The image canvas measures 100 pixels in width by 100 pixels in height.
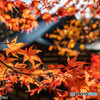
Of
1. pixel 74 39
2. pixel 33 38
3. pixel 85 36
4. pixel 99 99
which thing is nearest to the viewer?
pixel 33 38

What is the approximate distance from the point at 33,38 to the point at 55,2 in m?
2.66

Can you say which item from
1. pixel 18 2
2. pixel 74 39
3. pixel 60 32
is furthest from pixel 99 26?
pixel 18 2

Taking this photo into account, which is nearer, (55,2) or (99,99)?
(55,2)

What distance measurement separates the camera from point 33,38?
628 cm

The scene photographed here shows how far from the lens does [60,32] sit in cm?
854

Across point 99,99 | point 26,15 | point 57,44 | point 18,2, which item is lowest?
point 99,99

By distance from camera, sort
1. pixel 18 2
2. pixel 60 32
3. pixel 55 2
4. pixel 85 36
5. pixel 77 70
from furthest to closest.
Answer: pixel 85 36 < pixel 60 32 < pixel 55 2 < pixel 18 2 < pixel 77 70

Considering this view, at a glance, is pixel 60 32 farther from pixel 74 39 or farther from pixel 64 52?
pixel 74 39

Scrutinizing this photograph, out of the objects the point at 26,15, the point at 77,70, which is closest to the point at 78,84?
the point at 77,70

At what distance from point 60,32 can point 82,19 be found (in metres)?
3.47

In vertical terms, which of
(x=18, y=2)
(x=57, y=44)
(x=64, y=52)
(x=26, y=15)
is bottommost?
(x=64, y=52)

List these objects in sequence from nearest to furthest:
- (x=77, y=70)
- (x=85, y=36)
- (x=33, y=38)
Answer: (x=77, y=70)
(x=33, y=38)
(x=85, y=36)

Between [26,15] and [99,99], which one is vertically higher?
[26,15]

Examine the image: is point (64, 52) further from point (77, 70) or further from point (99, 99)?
point (77, 70)
